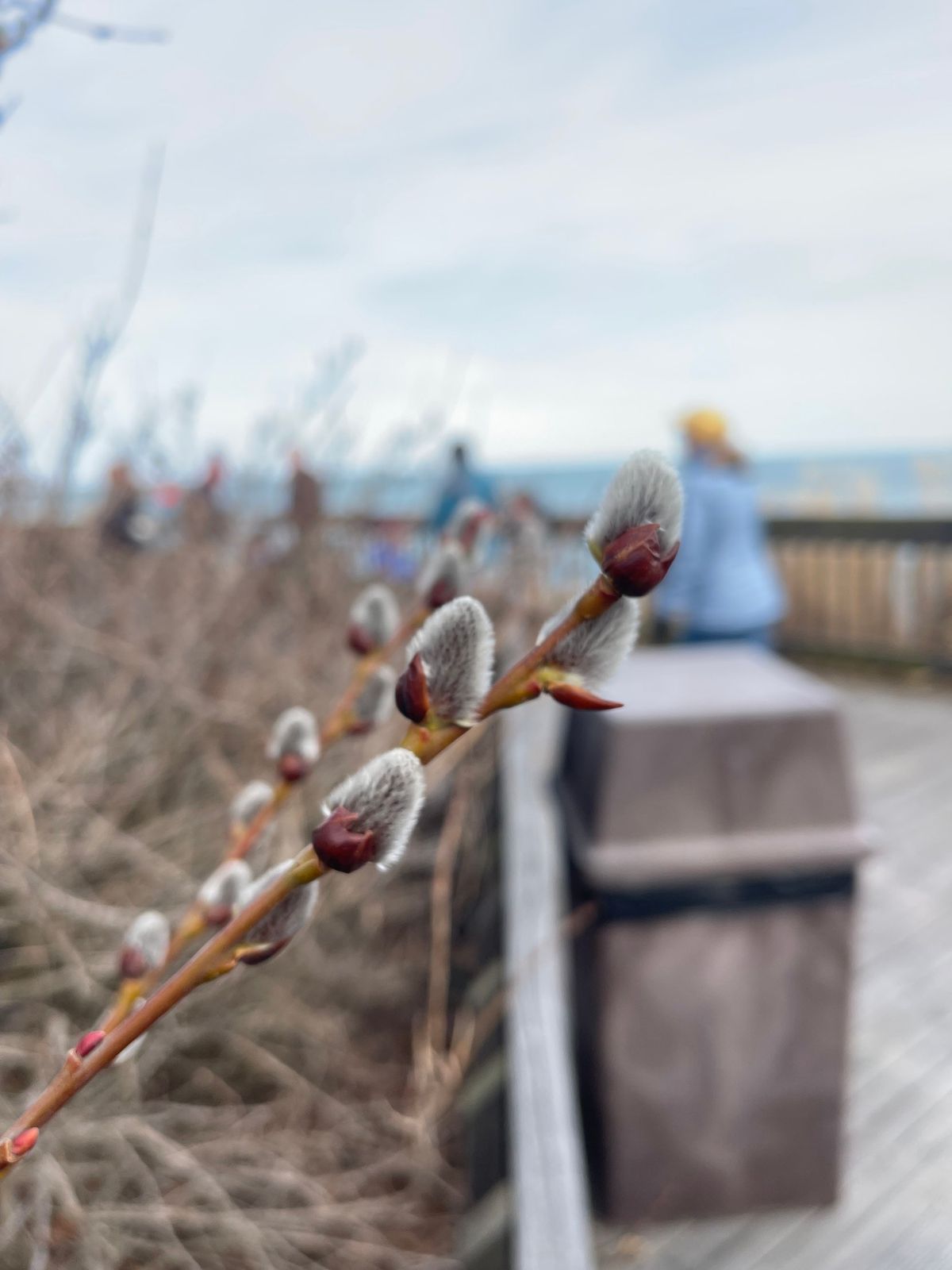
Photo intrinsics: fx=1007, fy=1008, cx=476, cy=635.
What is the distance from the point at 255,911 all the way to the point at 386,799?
11 cm

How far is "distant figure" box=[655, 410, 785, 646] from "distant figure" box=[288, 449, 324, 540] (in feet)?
5.90

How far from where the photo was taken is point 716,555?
16.5 feet

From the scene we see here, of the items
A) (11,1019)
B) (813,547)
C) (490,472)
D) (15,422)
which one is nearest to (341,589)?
(490,472)

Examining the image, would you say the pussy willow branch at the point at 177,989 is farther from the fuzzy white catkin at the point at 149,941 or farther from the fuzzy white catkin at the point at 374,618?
the fuzzy white catkin at the point at 374,618

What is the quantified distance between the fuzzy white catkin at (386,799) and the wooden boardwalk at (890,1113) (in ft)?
5.98

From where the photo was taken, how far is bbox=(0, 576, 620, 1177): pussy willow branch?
57 cm

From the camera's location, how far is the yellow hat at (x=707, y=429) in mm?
5070

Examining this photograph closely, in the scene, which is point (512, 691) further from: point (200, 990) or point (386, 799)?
point (200, 990)

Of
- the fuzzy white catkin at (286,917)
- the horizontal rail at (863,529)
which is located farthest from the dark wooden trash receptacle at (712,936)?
the horizontal rail at (863,529)

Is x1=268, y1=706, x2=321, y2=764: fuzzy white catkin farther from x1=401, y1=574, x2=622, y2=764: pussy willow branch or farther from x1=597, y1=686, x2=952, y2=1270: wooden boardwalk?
x1=597, y1=686, x2=952, y2=1270: wooden boardwalk

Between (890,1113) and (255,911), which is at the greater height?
(255,911)

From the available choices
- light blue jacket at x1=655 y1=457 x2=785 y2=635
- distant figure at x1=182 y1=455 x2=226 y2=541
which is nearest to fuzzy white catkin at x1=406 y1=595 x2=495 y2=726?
distant figure at x1=182 y1=455 x2=226 y2=541

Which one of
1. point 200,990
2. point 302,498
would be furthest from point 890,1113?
point 302,498

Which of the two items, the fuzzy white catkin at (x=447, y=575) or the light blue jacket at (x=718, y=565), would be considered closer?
the fuzzy white catkin at (x=447, y=575)
